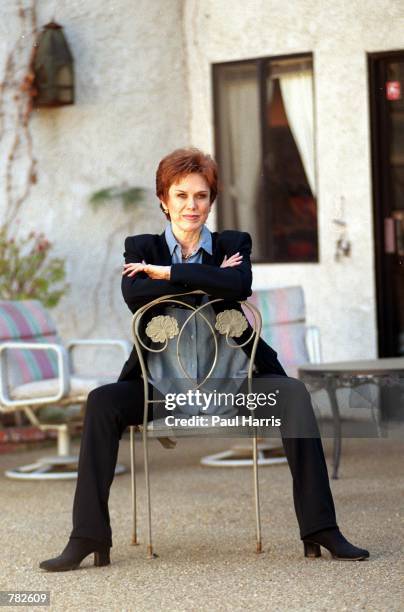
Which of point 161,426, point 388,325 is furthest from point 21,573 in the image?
point 388,325

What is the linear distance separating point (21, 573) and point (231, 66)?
4.80 m

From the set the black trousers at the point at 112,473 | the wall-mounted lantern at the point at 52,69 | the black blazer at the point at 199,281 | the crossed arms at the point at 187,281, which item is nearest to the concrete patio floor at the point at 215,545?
the black trousers at the point at 112,473

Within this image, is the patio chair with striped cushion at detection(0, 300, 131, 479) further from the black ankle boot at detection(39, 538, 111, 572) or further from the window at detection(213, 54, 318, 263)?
the black ankle boot at detection(39, 538, 111, 572)

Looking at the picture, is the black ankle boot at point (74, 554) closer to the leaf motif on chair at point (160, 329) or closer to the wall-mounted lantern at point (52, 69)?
the leaf motif on chair at point (160, 329)

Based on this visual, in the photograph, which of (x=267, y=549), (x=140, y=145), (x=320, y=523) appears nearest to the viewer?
(x=320, y=523)

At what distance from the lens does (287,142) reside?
810 centimetres

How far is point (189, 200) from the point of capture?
4.27 m

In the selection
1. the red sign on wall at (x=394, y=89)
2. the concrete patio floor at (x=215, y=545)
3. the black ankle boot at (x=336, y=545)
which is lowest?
the concrete patio floor at (x=215, y=545)

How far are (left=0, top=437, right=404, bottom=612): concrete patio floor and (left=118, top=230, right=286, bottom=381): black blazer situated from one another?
62 cm

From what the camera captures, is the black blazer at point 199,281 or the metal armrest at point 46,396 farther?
the metal armrest at point 46,396

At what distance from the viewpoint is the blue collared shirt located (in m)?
4.25

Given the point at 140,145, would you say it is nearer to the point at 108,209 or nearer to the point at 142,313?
the point at 108,209

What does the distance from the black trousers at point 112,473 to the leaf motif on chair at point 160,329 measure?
29 centimetres

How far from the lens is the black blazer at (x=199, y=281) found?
4133 mm
